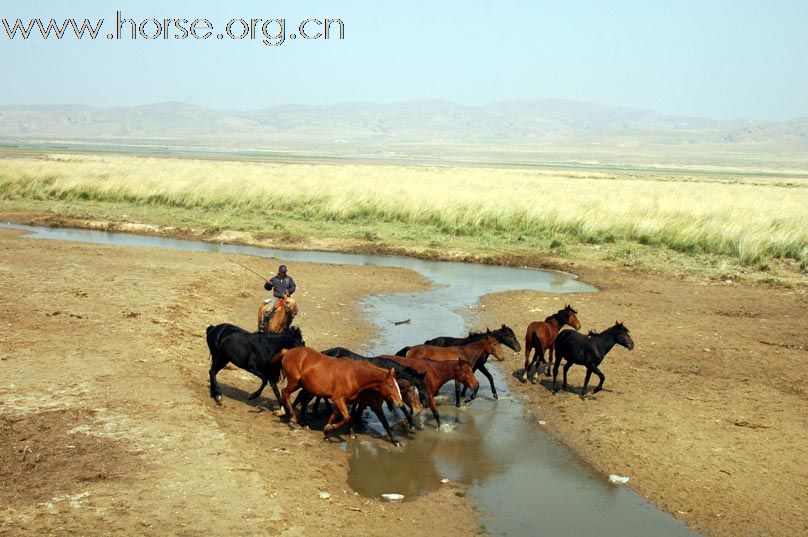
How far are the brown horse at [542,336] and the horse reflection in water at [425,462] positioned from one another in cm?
231

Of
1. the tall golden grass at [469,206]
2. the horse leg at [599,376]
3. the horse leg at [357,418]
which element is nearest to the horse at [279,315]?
the horse leg at [357,418]

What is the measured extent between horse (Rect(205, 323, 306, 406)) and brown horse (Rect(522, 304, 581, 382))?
13.3 ft

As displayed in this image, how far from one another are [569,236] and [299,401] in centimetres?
2090

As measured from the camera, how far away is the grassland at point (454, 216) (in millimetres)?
26719

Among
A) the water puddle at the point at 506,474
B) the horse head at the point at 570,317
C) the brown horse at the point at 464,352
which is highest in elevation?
the horse head at the point at 570,317

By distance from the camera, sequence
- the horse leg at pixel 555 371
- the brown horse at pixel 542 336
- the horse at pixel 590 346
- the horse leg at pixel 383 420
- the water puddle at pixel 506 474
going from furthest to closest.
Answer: the brown horse at pixel 542 336 → the horse leg at pixel 555 371 → the horse at pixel 590 346 → the horse leg at pixel 383 420 → the water puddle at pixel 506 474

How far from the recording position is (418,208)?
34500 mm

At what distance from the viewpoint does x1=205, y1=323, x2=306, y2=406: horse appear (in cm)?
1033

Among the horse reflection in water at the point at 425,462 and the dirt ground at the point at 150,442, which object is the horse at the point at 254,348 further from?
the horse reflection in water at the point at 425,462

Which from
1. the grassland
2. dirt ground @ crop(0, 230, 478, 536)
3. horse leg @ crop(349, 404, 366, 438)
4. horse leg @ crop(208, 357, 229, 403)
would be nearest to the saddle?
dirt ground @ crop(0, 230, 478, 536)

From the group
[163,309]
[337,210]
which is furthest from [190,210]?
[163,309]

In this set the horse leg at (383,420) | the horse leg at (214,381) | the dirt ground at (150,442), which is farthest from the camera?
the horse leg at (214,381)

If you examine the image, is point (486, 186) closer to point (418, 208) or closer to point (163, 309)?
point (418, 208)

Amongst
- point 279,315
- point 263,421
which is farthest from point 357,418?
point 279,315
